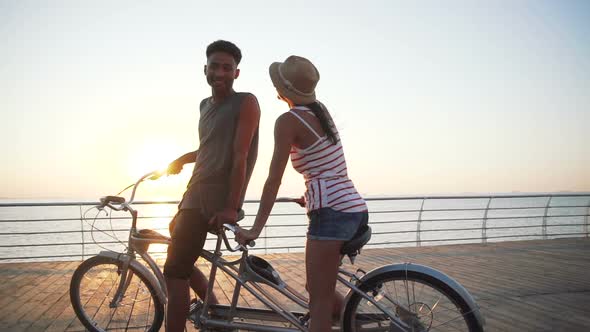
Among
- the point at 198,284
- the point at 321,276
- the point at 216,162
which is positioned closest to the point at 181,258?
the point at 198,284

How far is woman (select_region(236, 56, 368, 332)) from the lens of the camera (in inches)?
86.0

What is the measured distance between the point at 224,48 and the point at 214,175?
2.34ft

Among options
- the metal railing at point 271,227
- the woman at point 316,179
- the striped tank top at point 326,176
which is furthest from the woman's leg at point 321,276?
the metal railing at point 271,227

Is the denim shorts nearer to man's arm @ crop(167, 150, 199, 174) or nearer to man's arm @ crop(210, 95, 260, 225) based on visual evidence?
man's arm @ crop(210, 95, 260, 225)

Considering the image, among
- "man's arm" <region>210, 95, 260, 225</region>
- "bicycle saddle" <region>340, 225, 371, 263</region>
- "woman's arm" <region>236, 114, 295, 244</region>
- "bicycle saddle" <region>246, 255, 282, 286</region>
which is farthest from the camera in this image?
"bicycle saddle" <region>246, 255, 282, 286</region>

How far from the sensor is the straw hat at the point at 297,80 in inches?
88.3

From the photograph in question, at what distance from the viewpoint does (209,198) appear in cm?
258

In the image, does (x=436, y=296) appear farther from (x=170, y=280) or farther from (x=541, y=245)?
(x=541, y=245)

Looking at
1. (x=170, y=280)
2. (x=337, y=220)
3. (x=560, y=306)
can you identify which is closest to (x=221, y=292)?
(x=170, y=280)

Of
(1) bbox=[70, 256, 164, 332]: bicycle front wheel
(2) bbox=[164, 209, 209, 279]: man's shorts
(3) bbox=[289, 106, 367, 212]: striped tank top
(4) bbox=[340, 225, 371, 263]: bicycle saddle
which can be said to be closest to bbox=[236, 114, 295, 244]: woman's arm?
(3) bbox=[289, 106, 367, 212]: striped tank top

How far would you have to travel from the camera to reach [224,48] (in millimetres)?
2619

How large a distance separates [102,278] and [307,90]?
1994 millimetres

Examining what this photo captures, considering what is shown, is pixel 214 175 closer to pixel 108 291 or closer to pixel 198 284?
pixel 198 284

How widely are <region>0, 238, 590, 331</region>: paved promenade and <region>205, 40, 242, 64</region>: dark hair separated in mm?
2554
